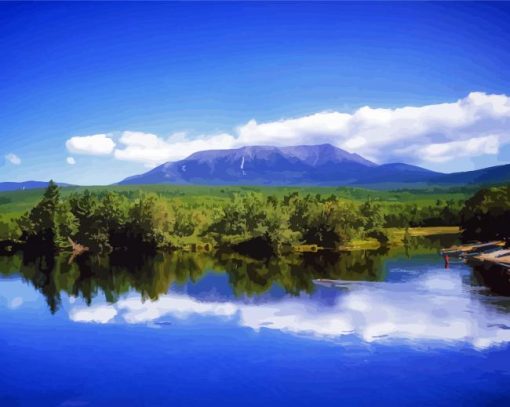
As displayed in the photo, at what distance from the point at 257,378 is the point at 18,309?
54.9 ft

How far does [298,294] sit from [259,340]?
948 centimetres

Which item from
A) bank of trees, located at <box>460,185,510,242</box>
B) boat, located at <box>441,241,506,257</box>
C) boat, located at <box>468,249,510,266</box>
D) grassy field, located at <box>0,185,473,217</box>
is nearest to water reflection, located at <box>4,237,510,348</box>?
boat, located at <box>441,241,506,257</box>

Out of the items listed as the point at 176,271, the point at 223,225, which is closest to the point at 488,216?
the point at 223,225

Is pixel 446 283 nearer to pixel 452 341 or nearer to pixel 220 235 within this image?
pixel 452 341

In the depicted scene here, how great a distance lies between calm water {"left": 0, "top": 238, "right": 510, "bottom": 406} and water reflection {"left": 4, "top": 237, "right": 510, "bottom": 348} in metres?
0.11

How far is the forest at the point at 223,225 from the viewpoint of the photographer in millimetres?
58094

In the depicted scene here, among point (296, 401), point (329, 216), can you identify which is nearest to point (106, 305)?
point (296, 401)

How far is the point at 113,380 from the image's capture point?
697 inches

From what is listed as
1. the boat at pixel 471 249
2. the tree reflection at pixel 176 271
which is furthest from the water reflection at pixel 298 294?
the boat at pixel 471 249

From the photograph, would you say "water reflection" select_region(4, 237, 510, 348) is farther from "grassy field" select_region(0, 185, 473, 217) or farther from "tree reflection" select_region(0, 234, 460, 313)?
"grassy field" select_region(0, 185, 473, 217)

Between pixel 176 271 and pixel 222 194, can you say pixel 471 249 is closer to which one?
pixel 176 271

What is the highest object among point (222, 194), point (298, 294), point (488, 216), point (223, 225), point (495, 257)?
point (222, 194)

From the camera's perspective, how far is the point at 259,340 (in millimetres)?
21547

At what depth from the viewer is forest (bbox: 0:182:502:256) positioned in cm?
5809
